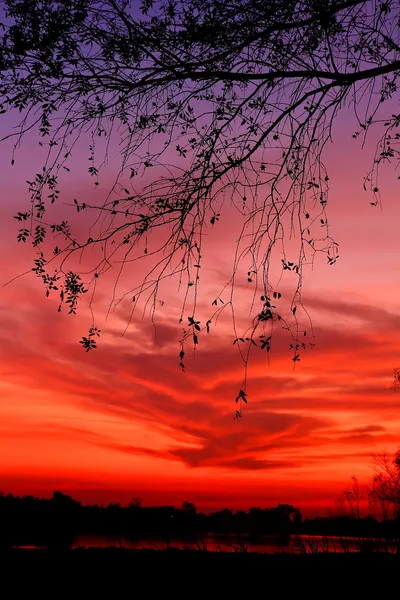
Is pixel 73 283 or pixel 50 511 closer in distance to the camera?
pixel 73 283

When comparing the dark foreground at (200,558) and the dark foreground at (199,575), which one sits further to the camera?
the dark foreground at (200,558)

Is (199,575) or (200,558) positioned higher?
(200,558)

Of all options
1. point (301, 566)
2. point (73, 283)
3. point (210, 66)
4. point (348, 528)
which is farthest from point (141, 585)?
point (210, 66)

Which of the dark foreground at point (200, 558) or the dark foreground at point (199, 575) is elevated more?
the dark foreground at point (200, 558)

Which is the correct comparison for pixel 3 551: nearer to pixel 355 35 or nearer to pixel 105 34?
pixel 105 34

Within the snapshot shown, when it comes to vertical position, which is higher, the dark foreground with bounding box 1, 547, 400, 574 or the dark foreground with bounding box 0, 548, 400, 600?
the dark foreground with bounding box 1, 547, 400, 574

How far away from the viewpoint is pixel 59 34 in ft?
31.4

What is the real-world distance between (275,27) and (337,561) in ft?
23.9

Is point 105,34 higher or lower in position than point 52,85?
higher

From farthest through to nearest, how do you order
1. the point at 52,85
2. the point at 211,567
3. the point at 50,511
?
the point at 50,511
the point at 52,85
the point at 211,567

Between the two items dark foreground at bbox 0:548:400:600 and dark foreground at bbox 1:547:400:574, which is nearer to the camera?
dark foreground at bbox 0:548:400:600

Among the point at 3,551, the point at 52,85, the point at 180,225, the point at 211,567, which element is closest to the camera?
the point at 211,567

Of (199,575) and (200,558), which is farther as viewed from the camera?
(200,558)

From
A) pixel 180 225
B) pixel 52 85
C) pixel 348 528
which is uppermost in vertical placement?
pixel 52 85
